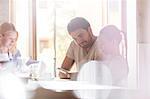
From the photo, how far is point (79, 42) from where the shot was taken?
26.4 inches

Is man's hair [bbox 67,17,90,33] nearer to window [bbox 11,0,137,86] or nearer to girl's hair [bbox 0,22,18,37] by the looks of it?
window [bbox 11,0,137,86]

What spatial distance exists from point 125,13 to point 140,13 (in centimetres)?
22

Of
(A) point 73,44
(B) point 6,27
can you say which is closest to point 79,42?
(A) point 73,44

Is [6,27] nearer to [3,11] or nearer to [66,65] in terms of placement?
[3,11]

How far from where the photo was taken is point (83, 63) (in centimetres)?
60

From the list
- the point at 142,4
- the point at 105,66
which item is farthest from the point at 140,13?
the point at 105,66

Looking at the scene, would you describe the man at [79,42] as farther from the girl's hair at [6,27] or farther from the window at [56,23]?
the girl's hair at [6,27]

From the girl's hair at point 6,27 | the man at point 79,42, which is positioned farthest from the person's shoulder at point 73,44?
the girl's hair at point 6,27

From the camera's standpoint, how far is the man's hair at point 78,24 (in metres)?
0.65

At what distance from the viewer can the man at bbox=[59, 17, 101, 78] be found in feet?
2.06

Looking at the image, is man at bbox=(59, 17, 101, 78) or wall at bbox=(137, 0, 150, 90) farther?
man at bbox=(59, 17, 101, 78)

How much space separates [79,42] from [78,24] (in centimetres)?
5

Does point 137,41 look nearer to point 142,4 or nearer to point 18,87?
point 142,4

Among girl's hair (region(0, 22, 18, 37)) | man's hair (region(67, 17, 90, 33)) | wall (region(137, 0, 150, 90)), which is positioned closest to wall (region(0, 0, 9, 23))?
girl's hair (region(0, 22, 18, 37))
